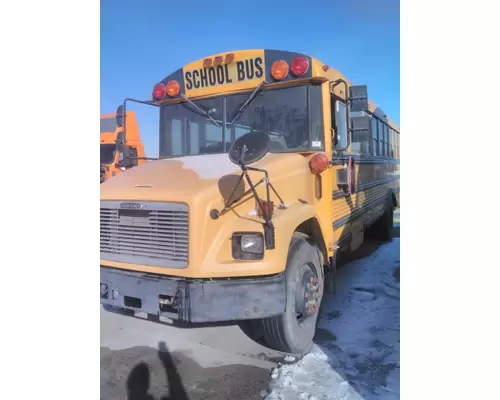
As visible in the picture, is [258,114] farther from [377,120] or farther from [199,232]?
→ [377,120]

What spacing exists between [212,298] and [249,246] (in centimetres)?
32

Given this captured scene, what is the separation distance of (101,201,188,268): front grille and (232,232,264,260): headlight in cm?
27

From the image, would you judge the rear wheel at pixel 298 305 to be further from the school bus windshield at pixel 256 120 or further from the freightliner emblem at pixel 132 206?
the freightliner emblem at pixel 132 206

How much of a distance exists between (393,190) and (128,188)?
424cm

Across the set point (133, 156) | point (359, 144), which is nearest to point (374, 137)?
point (359, 144)

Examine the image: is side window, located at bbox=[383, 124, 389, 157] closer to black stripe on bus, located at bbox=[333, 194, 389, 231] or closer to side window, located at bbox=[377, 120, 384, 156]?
side window, located at bbox=[377, 120, 384, 156]

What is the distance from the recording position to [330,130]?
2.74 meters

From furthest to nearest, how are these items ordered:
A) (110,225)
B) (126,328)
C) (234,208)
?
1. (126,328)
2. (110,225)
3. (234,208)

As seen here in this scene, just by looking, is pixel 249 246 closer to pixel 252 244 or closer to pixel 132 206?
pixel 252 244

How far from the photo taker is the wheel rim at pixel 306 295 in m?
2.42

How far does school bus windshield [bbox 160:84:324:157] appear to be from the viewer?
270 cm

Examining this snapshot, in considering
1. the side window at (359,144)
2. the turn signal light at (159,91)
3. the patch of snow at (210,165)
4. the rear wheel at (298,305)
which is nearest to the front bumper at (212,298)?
the rear wheel at (298,305)
